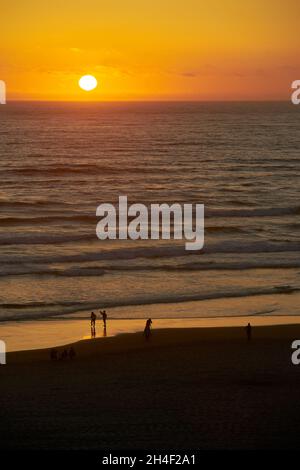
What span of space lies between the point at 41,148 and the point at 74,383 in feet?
245

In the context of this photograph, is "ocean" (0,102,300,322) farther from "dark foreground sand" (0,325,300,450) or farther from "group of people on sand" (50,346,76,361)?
"group of people on sand" (50,346,76,361)

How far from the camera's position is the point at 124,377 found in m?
20.5

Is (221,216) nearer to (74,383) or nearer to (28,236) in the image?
(28,236)

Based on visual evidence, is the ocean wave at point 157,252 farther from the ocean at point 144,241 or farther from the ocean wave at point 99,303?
the ocean wave at point 99,303

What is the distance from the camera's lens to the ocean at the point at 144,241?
99.5 feet

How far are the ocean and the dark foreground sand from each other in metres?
4.76

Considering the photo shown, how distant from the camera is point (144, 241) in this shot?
133 feet

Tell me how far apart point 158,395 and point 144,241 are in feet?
72.2

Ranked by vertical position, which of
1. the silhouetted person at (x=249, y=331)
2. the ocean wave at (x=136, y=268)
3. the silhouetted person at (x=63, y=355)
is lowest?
the silhouetted person at (x=63, y=355)

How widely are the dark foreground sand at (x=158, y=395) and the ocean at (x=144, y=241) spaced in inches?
188

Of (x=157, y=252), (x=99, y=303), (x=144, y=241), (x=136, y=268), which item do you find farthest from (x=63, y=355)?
(x=144, y=241)

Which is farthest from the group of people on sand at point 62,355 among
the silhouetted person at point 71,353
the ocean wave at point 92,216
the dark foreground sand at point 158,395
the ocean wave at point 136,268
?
the ocean wave at point 92,216
